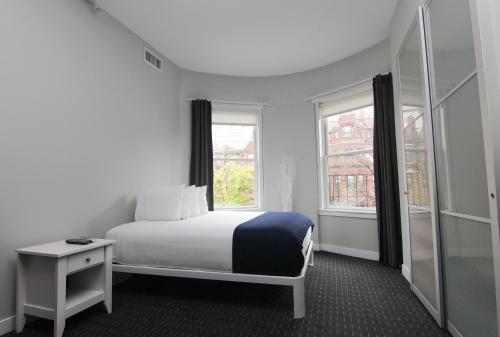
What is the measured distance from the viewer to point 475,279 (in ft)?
5.00

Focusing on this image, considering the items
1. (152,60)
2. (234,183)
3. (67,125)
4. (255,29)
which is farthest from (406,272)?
(152,60)

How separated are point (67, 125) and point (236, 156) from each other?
105 inches

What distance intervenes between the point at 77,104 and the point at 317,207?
3.47 meters

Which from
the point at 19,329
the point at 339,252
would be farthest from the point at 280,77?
the point at 19,329

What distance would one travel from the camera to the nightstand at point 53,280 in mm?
1866

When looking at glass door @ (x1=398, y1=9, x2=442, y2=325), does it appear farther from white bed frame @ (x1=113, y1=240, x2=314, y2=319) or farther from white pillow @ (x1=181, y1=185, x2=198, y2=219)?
white pillow @ (x1=181, y1=185, x2=198, y2=219)

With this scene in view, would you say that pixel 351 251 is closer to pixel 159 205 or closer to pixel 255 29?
Result: pixel 159 205

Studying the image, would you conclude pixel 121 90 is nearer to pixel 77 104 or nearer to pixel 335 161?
pixel 77 104

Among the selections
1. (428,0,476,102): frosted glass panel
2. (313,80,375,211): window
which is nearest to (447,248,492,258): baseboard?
(428,0,476,102): frosted glass panel

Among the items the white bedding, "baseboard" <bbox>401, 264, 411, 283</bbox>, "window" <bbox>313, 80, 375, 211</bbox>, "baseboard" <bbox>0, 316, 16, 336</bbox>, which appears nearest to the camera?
"baseboard" <bbox>0, 316, 16, 336</bbox>

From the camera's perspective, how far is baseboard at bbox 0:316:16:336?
196cm

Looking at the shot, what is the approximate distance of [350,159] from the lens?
416cm

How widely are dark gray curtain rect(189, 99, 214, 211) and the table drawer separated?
7.24 feet

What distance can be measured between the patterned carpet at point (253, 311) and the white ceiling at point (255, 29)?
2.90 m
